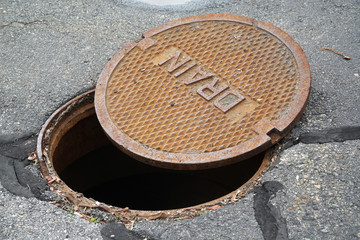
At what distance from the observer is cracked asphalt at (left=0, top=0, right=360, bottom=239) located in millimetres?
1928

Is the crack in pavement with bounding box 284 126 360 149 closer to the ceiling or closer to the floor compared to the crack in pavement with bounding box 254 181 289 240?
closer to the ceiling

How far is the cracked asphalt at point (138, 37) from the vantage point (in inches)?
75.9

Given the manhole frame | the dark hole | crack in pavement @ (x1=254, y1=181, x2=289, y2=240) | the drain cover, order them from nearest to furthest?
crack in pavement @ (x1=254, y1=181, x2=289, y2=240) < the manhole frame < the drain cover < the dark hole

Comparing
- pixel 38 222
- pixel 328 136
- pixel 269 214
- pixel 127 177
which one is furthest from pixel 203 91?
pixel 127 177

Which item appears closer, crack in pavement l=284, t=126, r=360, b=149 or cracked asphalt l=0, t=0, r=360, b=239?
cracked asphalt l=0, t=0, r=360, b=239

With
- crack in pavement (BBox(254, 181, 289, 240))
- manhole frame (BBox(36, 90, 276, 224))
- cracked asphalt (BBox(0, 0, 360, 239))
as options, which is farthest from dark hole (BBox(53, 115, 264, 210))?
crack in pavement (BBox(254, 181, 289, 240))

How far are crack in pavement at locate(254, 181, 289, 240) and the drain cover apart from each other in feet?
0.68

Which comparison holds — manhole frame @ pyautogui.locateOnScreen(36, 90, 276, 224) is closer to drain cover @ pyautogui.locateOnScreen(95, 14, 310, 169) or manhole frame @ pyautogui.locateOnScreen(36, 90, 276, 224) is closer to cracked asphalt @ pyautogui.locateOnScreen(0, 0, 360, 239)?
cracked asphalt @ pyautogui.locateOnScreen(0, 0, 360, 239)

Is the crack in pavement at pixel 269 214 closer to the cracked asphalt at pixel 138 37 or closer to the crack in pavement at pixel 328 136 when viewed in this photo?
the cracked asphalt at pixel 138 37

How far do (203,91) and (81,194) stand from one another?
2.74ft

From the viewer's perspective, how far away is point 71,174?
309 centimetres

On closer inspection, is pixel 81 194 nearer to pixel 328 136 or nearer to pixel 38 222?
pixel 38 222

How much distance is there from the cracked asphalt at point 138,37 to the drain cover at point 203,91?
0.17 m

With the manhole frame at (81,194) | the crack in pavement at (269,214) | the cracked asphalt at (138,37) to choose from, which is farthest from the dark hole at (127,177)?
the crack in pavement at (269,214)
